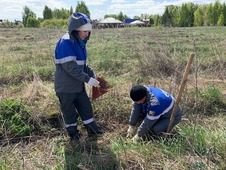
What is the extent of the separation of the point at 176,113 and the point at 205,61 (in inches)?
188

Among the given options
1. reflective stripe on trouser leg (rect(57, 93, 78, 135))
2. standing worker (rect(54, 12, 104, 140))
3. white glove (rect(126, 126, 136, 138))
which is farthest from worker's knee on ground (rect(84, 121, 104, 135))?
white glove (rect(126, 126, 136, 138))

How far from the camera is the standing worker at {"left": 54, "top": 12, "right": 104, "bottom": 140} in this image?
3.31 meters

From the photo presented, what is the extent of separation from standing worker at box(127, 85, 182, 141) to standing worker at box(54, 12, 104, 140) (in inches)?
22.4

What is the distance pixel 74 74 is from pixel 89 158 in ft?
3.32

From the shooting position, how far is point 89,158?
296 cm

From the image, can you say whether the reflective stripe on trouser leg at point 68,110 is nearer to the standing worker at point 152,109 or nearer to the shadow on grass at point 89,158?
the shadow on grass at point 89,158

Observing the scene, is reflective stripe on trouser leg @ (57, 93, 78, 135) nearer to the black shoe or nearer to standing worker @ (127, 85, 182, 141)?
the black shoe

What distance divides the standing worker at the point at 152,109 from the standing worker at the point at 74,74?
0.57 m

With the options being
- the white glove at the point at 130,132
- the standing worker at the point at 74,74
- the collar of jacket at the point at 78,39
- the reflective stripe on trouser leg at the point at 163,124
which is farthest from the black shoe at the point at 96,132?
the collar of jacket at the point at 78,39

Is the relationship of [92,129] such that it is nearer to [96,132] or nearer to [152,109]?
[96,132]

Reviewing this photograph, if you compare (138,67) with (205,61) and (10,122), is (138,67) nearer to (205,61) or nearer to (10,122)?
(205,61)

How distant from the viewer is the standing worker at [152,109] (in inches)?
133

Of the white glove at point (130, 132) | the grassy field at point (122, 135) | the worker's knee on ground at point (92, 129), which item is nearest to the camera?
the grassy field at point (122, 135)

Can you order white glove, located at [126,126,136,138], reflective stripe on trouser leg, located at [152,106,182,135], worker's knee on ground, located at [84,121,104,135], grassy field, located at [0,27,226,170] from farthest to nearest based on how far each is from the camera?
worker's knee on ground, located at [84,121,104,135] < white glove, located at [126,126,136,138] < reflective stripe on trouser leg, located at [152,106,182,135] < grassy field, located at [0,27,226,170]
